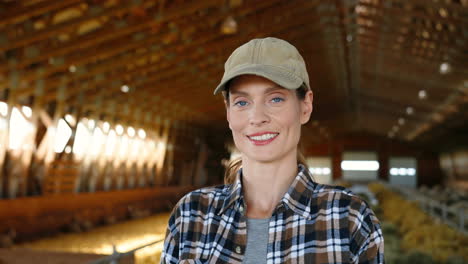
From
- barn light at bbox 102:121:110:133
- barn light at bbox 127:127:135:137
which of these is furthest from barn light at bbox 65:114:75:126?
barn light at bbox 127:127:135:137

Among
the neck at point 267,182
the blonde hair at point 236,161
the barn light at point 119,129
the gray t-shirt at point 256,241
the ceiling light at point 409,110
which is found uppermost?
the ceiling light at point 409,110

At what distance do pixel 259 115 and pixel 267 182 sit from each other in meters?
0.20

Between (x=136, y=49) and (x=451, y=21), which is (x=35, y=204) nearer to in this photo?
(x=136, y=49)

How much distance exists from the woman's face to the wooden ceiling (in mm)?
8811

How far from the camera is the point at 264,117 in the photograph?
1594mm

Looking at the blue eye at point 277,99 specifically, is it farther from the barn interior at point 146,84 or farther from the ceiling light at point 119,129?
the ceiling light at point 119,129

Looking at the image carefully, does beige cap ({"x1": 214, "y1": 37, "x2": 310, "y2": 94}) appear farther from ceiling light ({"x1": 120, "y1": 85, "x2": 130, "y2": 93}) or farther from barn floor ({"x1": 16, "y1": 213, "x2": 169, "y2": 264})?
ceiling light ({"x1": 120, "y1": 85, "x2": 130, "y2": 93})

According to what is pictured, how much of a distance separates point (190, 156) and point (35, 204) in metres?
13.4

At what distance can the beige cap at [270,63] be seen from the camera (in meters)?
1.50

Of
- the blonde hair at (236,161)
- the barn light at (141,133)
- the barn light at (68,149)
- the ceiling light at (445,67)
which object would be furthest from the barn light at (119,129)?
the blonde hair at (236,161)

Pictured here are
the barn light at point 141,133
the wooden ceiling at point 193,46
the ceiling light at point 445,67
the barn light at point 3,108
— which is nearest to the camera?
the wooden ceiling at point 193,46

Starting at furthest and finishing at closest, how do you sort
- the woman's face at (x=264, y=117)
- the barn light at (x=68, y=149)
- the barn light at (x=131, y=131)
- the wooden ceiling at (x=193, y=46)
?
1. the barn light at (x=131, y=131)
2. the barn light at (x=68, y=149)
3. the wooden ceiling at (x=193, y=46)
4. the woman's face at (x=264, y=117)

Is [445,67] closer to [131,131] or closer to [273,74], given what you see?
[131,131]

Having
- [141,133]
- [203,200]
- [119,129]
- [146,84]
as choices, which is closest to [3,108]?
[146,84]
